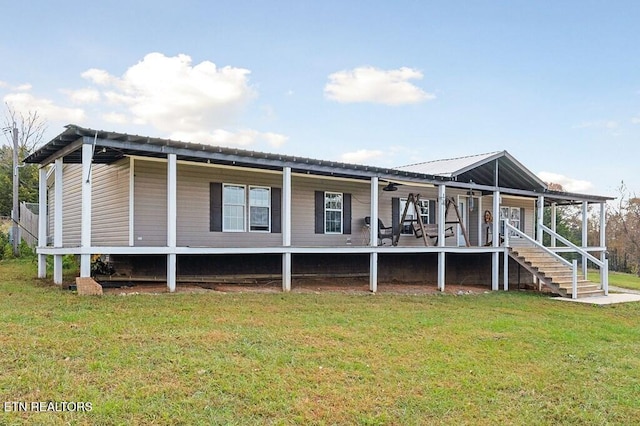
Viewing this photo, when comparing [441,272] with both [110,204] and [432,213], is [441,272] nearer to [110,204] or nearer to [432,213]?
[432,213]

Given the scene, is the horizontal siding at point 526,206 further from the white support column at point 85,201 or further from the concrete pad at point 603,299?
the white support column at point 85,201

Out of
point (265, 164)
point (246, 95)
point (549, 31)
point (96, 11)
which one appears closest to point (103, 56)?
point (96, 11)

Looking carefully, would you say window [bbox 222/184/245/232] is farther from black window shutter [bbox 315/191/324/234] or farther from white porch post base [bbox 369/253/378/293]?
white porch post base [bbox 369/253/378/293]

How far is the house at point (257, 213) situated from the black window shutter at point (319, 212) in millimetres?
29

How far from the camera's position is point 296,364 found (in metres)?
5.74

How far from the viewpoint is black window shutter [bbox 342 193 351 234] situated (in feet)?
49.8

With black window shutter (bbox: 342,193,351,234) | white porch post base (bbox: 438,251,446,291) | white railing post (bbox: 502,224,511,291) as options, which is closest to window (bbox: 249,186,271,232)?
black window shutter (bbox: 342,193,351,234)

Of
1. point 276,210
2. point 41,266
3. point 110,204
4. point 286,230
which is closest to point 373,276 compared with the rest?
point 286,230

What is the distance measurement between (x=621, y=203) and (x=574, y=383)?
4348 centimetres

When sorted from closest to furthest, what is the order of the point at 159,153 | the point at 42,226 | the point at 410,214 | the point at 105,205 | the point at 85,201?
the point at 85,201 → the point at 159,153 → the point at 105,205 → the point at 42,226 → the point at 410,214

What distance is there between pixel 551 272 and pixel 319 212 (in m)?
7.20

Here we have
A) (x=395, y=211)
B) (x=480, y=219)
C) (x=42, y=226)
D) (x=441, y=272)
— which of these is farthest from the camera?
(x=480, y=219)

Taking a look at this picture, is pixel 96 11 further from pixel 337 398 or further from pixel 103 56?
pixel 337 398

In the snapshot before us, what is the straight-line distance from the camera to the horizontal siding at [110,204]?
1182 centimetres
